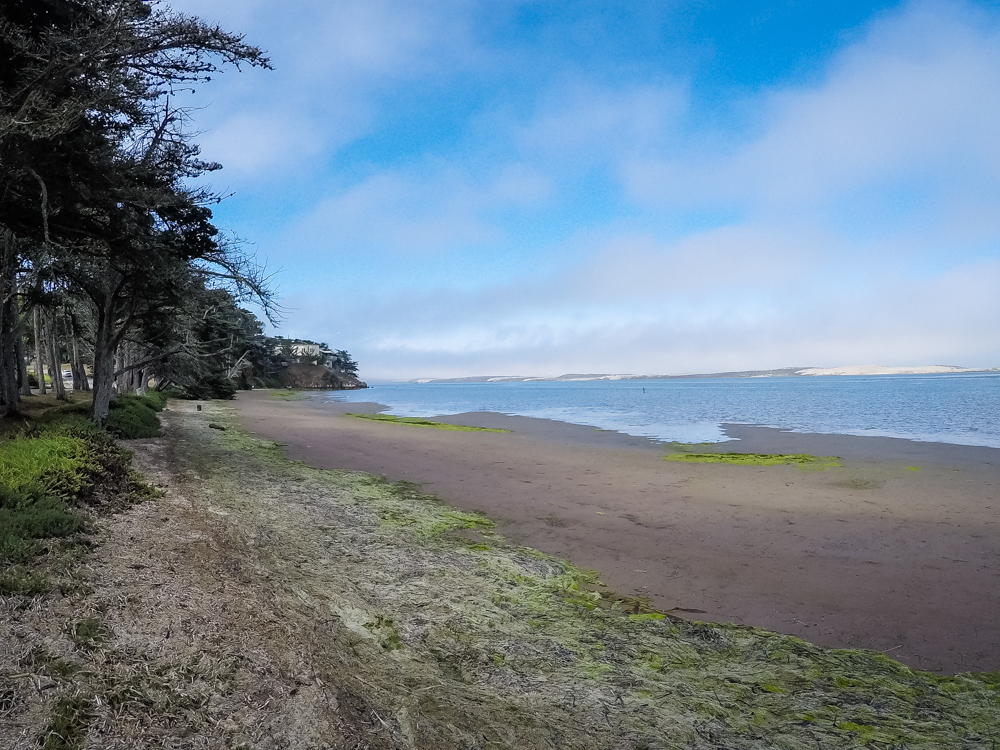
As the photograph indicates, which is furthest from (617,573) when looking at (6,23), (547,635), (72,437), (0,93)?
(6,23)

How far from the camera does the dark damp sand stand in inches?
230

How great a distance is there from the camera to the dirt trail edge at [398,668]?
11.4 ft

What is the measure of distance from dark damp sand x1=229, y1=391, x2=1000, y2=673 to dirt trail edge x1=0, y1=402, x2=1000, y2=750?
74cm

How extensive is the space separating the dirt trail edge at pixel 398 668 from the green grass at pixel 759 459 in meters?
11.3

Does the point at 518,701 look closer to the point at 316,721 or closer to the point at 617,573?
the point at 316,721

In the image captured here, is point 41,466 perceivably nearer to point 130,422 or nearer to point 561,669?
point 561,669

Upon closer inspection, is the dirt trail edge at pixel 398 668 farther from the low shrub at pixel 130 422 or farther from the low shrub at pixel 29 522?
the low shrub at pixel 130 422

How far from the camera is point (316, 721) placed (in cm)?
352

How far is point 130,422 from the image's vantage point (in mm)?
15203

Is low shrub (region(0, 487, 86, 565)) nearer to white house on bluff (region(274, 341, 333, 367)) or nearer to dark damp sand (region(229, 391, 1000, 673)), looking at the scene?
dark damp sand (region(229, 391, 1000, 673))

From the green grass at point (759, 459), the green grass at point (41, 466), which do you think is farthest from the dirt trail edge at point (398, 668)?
the green grass at point (759, 459)

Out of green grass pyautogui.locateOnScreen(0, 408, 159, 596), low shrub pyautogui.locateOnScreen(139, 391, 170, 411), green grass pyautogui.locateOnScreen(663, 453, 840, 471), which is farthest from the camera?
low shrub pyautogui.locateOnScreen(139, 391, 170, 411)

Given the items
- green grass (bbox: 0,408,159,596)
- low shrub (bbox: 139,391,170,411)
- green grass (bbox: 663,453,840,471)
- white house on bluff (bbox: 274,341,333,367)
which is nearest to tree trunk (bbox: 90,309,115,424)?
green grass (bbox: 0,408,159,596)

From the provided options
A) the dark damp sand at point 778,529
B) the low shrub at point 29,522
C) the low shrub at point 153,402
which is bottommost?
the dark damp sand at point 778,529
